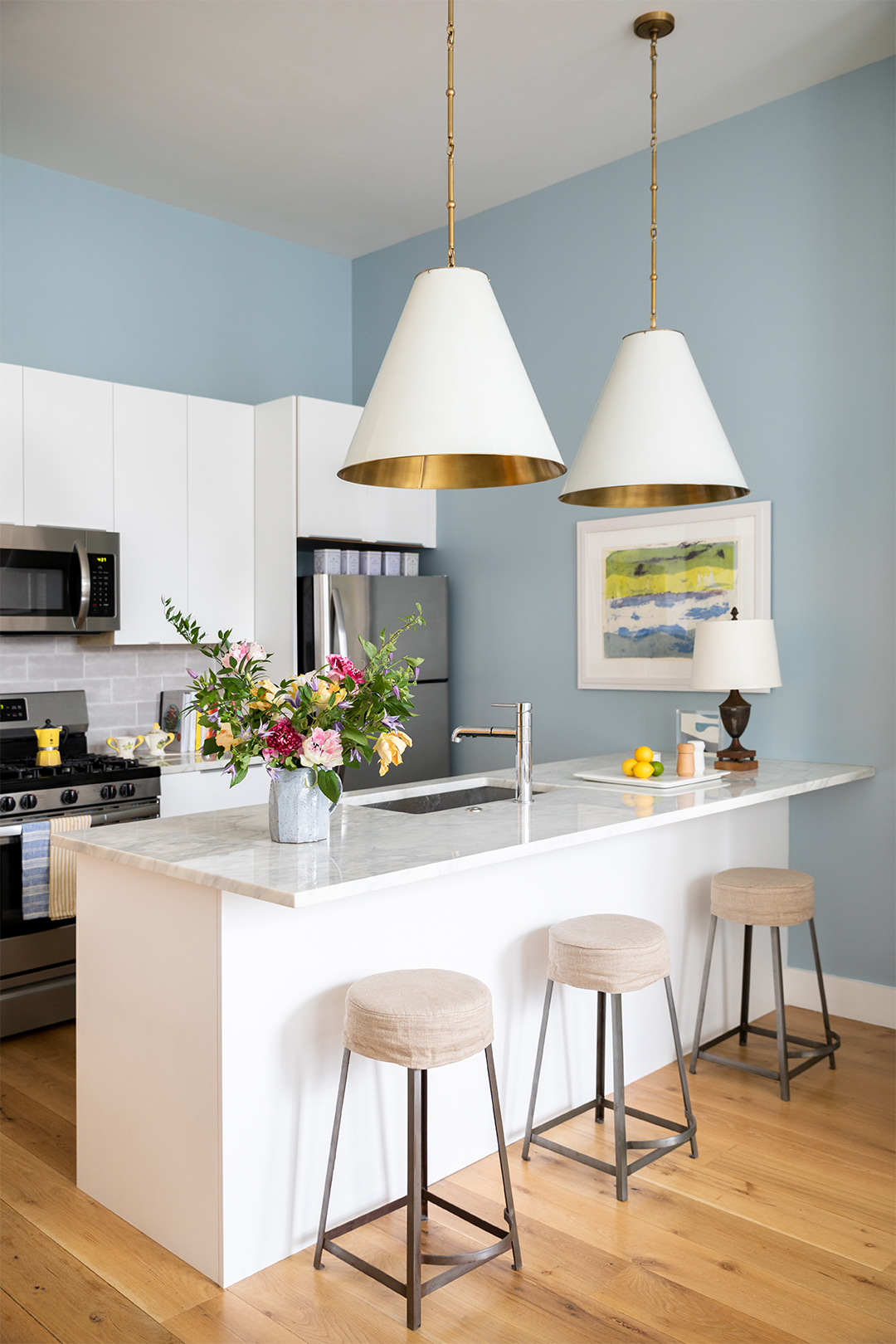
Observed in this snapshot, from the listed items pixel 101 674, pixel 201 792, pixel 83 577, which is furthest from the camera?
pixel 101 674

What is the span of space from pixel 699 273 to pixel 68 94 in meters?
2.45

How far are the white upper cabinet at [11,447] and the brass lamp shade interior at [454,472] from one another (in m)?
1.86

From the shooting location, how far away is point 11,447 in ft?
12.5

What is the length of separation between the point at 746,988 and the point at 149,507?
115 inches

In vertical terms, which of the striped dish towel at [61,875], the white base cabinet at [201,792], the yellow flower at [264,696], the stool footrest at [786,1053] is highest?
the yellow flower at [264,696]

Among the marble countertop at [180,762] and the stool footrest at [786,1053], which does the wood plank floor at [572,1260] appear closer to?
the stool footrest at [786,1053]

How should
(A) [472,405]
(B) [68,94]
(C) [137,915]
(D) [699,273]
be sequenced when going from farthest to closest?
(D) [699,273]
(B) [68,94]
(C) [137,915]
(A) [472,405]

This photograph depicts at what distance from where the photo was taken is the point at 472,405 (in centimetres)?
219

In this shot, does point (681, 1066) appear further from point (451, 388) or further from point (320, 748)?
point (451, 388)

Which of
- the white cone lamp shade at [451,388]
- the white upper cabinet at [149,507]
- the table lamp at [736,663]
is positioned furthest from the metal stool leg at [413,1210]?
the white upper cabinet at [149,507]

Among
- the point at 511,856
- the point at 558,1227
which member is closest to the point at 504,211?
the point at 511,856

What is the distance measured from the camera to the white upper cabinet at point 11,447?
3791 mm

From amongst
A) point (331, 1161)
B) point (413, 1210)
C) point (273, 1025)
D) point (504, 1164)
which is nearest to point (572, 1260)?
point (504, 1164)

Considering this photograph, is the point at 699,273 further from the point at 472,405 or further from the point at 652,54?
the point at 472,405
